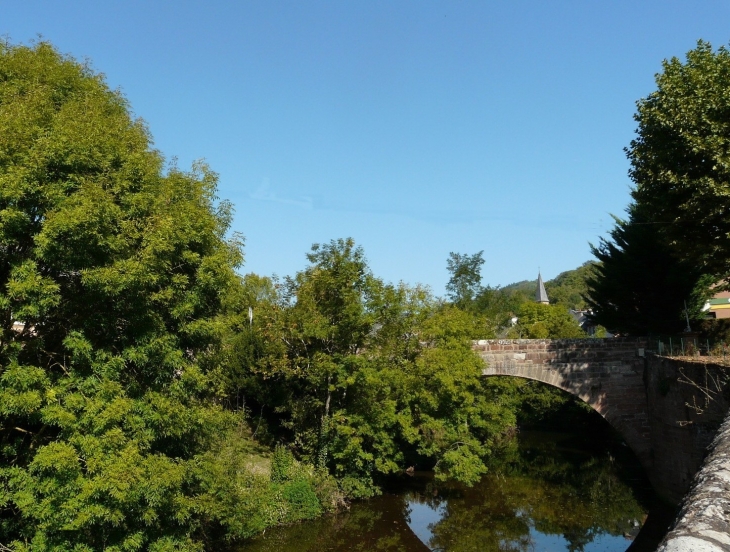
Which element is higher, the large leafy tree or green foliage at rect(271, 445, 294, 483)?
the large leafy tree

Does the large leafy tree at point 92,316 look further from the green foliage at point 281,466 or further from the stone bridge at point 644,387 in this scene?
the stone bridge at point 644,387

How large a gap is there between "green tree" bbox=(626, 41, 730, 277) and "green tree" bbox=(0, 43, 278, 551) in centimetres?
951

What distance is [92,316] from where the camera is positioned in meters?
8.76

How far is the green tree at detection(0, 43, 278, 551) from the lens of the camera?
7.71 metres

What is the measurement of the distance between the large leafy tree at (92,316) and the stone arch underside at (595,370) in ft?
36.0

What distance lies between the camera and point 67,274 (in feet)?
29.3

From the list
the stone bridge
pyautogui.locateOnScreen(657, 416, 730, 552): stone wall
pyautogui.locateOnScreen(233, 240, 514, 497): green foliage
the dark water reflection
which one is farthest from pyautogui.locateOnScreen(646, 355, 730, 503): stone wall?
pyautogui.locateOnScreen(657, 416, 730, 552): stone wall

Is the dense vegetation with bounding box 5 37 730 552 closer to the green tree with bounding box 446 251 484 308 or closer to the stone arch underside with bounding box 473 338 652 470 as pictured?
the stone arch underside with bounding box 473 338 652 470

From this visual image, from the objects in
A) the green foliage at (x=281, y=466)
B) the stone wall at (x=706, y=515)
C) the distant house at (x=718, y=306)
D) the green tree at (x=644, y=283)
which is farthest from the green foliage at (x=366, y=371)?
the stone wall at (x=706, y=515)

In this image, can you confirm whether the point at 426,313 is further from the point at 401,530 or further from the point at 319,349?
the point at 401,530

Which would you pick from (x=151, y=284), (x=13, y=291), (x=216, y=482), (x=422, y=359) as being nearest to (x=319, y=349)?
(x=422, y=359)

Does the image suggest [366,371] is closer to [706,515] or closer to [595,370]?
[595,370]

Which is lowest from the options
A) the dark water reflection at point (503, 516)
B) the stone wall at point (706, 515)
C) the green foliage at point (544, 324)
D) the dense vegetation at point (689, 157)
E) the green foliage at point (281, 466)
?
the dark water reflection at point (503, 516)

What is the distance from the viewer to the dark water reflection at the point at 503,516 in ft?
47.1
